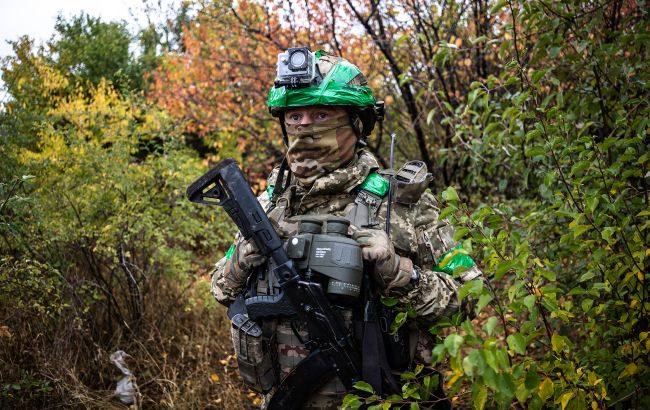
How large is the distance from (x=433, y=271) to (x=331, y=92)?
79cm

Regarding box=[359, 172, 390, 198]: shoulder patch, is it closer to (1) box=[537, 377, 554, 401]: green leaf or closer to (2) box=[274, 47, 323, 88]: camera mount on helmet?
(2) box=[274, 47, 323, 88]: camera mount on helmet

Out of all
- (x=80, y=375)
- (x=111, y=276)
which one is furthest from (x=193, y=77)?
(x=80, y=375)

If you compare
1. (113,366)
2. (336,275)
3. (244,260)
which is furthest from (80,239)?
(336,275)

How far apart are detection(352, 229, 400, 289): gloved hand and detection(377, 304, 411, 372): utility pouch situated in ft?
0.48

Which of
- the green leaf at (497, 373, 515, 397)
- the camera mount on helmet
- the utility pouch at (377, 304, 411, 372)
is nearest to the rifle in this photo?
the utility pouch at (377, 304, 411, 372)

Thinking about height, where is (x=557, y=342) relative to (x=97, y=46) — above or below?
below

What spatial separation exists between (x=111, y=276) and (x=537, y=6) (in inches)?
136

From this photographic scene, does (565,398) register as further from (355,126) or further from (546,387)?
(355,126)

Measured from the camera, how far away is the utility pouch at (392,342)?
6.83ft

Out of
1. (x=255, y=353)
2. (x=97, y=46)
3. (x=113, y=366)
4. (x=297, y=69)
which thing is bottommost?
(x=113, y=366)

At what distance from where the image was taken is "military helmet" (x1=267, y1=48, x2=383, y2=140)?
2.15m

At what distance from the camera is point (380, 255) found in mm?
1935

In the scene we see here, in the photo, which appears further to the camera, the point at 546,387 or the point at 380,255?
the point at 380,255

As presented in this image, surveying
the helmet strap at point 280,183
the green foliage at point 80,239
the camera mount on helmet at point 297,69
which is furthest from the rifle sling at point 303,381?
the green foliage at point 80,239
